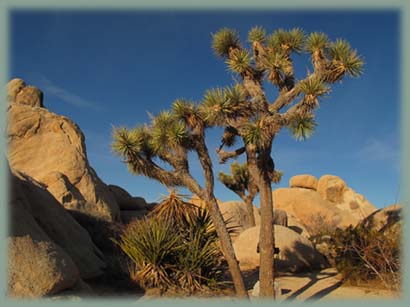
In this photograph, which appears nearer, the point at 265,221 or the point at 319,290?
the point at 265,221

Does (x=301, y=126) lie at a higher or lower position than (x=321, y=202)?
higher

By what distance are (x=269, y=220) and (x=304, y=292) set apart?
2.92 m

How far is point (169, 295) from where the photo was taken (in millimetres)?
10164

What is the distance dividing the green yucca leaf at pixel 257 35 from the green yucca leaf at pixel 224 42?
1.35ft

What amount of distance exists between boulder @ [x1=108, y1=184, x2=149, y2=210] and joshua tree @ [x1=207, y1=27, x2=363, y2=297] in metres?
14.3

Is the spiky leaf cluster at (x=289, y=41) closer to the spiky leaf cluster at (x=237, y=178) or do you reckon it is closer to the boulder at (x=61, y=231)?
the boulder at (x=61, y=231)

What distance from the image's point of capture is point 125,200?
25016mm

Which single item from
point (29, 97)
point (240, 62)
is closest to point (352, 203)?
point (29, 97)

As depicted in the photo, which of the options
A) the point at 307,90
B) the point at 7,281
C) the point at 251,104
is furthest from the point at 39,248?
the point at 307,90

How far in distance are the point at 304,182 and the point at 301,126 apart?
120ft

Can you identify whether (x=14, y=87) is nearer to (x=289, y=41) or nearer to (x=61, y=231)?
(x=61, y=231)

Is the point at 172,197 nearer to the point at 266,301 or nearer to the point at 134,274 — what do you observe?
the point at 134,274

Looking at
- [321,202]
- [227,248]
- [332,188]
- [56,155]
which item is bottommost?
[227,248]

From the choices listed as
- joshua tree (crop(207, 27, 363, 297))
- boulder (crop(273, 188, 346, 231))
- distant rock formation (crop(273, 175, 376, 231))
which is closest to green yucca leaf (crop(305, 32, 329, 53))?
joshua tree (crop(207, 27, 363, 297))
